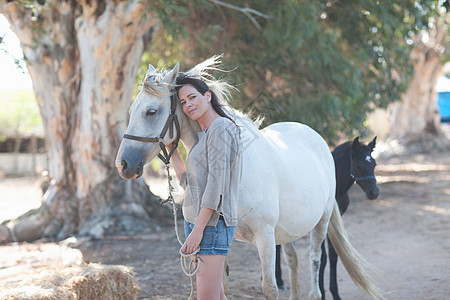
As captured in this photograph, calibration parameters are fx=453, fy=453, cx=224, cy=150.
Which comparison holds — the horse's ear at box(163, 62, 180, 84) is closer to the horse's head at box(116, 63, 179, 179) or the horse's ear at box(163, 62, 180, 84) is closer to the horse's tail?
the horse's head at box(116, 63, 179, 179)

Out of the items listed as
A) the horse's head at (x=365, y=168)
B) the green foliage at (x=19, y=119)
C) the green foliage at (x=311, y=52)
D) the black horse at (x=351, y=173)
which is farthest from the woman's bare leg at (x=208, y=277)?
the green foliage at (x=19, y=119)

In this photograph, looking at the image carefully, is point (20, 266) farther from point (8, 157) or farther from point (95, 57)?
point (8, 157)

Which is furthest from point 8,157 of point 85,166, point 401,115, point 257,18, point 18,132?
point 401,115

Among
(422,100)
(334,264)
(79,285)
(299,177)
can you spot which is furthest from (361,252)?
(422,100)

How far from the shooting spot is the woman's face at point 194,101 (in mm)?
2469

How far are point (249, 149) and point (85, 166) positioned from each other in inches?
210

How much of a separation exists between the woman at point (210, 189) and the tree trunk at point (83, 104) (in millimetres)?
5201

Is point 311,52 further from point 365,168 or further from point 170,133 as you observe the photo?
point 170,133

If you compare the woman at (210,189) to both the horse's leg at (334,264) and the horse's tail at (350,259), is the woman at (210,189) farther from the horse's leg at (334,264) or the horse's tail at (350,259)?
the horse's leg at (334,264)

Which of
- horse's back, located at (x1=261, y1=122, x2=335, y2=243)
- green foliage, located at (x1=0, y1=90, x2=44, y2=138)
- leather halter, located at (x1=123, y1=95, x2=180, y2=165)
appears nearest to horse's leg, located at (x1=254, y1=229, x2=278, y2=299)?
horse's back, located at (x1=261, y1=122, x2=335, y2=243)

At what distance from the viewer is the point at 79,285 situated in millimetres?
3371

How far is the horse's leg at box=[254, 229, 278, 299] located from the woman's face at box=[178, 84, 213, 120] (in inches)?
35.3

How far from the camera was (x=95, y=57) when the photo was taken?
24.3 ft

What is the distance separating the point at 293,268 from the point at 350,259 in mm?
557
